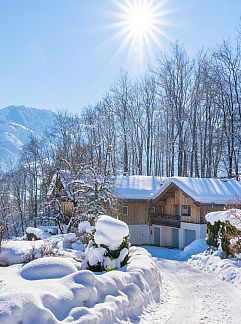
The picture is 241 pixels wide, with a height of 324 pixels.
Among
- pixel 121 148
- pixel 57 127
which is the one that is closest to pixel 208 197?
pixel 121 148

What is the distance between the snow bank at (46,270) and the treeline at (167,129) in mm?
24715

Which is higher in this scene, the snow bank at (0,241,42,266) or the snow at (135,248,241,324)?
the snow bank at (0,241,42,266)

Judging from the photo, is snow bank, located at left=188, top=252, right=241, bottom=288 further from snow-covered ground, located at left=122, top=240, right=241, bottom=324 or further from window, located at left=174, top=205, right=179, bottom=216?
window, located at left=174, top=205, right=179, bottom=216

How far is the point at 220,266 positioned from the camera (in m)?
16.6

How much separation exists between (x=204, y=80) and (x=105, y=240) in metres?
28.5

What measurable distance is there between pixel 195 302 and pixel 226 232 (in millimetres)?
7585

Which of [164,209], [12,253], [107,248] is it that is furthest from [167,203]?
[107,248]

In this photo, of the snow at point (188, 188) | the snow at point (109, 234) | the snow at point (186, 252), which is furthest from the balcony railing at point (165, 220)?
the snow at point (109, 234)

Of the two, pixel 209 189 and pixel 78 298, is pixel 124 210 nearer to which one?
pixel 209 189

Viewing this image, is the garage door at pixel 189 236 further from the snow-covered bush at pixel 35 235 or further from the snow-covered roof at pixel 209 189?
the snow-covered bush at pixel 35 235

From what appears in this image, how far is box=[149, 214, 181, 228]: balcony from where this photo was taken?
30.4 m

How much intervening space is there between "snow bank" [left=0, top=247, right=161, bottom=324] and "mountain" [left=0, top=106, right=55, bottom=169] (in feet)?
380

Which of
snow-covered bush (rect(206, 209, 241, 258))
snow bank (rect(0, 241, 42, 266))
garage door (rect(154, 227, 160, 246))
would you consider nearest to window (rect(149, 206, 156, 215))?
garage door (rect(154, 227, 160, 246))

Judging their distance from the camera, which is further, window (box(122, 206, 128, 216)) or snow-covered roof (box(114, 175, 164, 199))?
window (box(122, 206, 128, 216))
